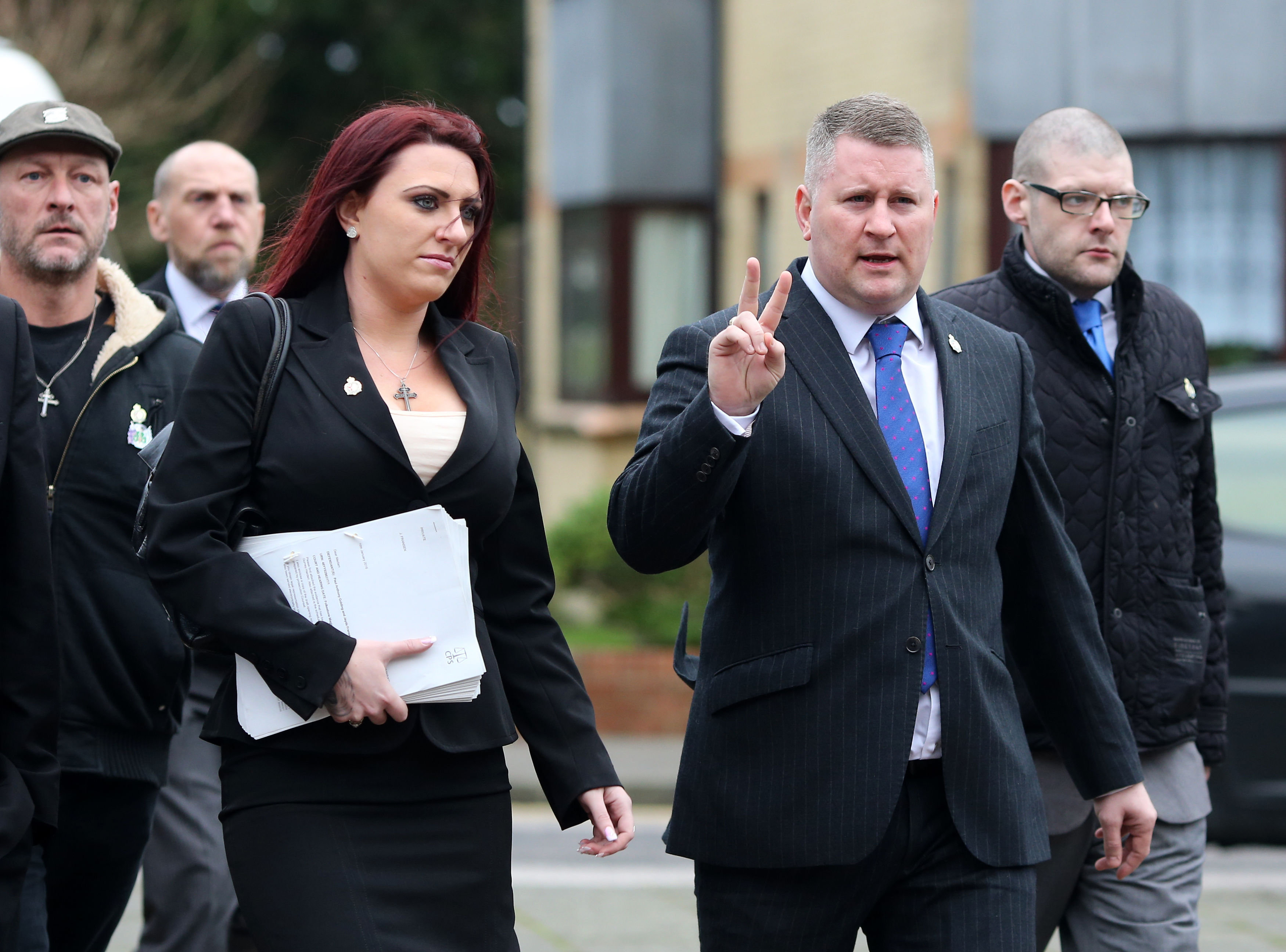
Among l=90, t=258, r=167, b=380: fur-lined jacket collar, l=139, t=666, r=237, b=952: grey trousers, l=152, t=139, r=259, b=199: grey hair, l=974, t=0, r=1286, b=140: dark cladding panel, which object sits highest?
l=974, t=0, r=1286, b=140: dark cladding panel

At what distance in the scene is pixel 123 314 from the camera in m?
4.52

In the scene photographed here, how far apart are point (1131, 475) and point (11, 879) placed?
2500mm

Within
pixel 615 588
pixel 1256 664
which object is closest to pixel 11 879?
pixel 1256 664

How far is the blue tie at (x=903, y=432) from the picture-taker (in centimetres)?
348

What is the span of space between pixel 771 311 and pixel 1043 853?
1177 millimetres

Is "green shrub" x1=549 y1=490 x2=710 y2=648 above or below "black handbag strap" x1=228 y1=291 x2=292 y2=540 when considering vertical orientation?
below

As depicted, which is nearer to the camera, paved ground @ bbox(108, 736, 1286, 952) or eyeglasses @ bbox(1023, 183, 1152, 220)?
eyeglasses @ bbox(1023, 183, 1152, 220)

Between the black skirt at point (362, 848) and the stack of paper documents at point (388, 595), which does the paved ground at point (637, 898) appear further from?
the stack of paper documents at point (388, 595)

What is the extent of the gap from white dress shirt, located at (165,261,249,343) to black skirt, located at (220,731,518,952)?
2.77 meters

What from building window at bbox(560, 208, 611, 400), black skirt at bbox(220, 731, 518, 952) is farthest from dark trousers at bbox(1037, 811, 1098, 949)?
building window at bbox(560, 208, 611, 400)

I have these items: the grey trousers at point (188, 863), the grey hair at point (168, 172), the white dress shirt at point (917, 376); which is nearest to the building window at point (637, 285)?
the grey hair at point (168, 172)

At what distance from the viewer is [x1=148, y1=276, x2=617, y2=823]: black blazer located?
A: 3193 mm

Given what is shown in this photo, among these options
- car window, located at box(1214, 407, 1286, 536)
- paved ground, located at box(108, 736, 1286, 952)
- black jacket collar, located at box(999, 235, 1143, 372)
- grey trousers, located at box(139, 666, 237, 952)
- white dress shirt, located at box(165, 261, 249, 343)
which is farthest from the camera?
car window, located at box(1214, 407, 1286, 536)

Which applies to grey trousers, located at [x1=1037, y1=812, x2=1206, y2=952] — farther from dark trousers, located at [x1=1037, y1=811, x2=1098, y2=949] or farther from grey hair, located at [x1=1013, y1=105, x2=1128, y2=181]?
grey hair, located at [x1=1013, y1=105, x2=1128, y2=181]
